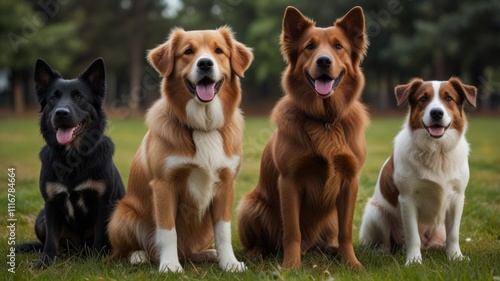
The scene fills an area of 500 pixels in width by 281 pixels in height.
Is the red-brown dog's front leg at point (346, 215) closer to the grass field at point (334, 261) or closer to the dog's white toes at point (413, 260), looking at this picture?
the grass field at point (334, 261)

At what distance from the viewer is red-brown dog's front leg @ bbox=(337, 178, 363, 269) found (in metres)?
4.16

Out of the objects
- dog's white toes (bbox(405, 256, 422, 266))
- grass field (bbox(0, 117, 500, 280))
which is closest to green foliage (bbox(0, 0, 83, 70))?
grass field (bbox(0, 117, 500, 280))

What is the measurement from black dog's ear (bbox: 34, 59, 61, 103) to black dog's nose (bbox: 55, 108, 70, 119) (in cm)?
41

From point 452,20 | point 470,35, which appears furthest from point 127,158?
point 470,35

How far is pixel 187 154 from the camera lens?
4.00 meters

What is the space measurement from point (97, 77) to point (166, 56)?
797 millimetres

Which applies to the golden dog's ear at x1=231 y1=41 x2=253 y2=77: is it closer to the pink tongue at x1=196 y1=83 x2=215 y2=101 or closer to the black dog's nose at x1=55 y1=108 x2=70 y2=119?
the pink tongue at x1=196 y1=83 x2=215 y2=101

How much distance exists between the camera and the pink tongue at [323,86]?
13.0 feet

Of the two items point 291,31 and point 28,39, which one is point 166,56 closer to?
point 291,31

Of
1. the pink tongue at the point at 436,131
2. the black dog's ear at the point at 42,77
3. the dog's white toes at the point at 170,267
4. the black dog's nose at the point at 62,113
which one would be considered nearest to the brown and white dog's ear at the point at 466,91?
the pink tongue at the point at 436,131

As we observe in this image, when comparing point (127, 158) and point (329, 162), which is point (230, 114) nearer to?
point (329, 162)

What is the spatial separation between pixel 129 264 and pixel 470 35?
25.6 meters

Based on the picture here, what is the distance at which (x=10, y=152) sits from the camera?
44.6ft

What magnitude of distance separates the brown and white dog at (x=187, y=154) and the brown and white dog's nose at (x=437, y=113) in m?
1.51
